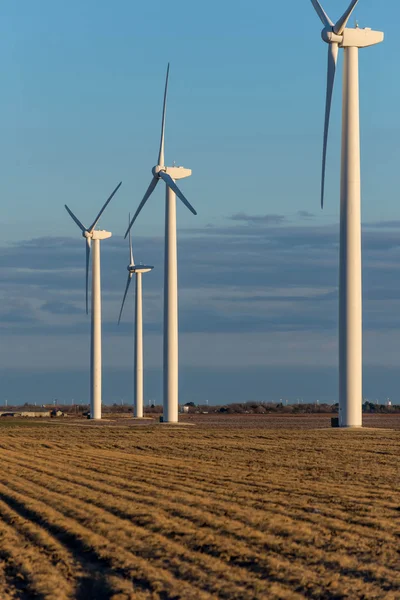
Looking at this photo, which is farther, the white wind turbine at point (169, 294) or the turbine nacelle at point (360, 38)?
the white wind turbine at point (169, 294)

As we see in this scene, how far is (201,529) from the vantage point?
19.6 metres

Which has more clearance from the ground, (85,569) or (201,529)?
(201,529)

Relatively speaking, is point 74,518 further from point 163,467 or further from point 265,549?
point 163,467

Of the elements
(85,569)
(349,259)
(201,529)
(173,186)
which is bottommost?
(85,569)

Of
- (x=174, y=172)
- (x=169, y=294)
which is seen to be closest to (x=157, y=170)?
(x=174, y=172)

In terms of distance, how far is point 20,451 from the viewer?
46.9 meters

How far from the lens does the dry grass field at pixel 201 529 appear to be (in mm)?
15344

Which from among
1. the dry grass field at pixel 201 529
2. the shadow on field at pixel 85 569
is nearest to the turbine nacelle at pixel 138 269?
the dry grass field at pixel 201 529

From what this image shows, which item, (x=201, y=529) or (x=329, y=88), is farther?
(x=329, y=88)

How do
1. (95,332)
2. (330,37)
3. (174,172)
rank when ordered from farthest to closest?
(95,332), (174,172), (330,37)

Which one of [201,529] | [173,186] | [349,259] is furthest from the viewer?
[173,186]

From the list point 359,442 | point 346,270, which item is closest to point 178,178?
point 346,270

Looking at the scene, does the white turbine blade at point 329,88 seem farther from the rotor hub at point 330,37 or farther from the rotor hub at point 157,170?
the rotor hub at point 157,170

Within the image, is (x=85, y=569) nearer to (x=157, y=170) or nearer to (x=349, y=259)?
(x=349, y=259)
